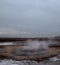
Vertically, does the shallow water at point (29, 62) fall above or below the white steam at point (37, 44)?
below

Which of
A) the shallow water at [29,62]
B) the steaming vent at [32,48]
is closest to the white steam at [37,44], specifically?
the steaming vent at [32,48]

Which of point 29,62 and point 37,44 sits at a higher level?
point 37,44

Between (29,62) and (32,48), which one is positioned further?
(32,48)

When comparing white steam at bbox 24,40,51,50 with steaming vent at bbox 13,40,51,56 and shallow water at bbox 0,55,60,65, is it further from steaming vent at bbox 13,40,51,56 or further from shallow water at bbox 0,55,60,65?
shallow water at bbox 0,55,60,65

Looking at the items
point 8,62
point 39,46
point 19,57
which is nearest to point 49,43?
point 39,46

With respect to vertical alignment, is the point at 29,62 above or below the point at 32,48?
below

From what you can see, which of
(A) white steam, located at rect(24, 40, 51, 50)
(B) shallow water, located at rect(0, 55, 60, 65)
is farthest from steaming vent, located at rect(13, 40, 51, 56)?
(B) shallow water, located at rect(0, 55, 60, 65)

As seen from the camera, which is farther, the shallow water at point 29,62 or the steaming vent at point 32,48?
the steaming vent at point 32,48

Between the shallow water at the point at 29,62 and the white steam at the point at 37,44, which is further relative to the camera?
the white steam at the point at 37,44

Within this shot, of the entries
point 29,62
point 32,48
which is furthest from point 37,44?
point 29,62

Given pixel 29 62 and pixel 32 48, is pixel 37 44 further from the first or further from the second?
pixel 29 62

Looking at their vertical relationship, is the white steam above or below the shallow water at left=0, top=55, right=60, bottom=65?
above

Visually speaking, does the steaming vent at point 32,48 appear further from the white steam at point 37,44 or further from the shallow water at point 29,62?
the shallow water at point 29,62

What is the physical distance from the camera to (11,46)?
1245 mm
